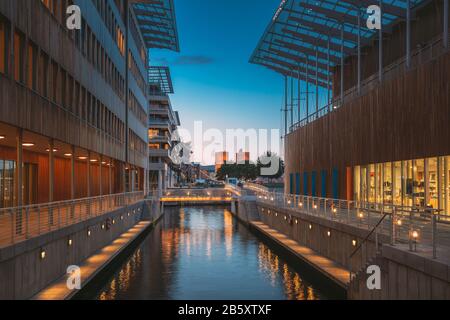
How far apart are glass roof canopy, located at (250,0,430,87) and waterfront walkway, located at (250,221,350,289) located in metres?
14.2

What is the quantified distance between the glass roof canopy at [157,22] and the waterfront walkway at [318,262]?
28.6 metres

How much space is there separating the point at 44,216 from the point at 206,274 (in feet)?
27.1

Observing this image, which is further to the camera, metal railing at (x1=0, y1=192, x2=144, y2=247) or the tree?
the tree

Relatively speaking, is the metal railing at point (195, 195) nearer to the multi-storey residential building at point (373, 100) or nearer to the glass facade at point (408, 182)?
the multi-storey residential building at point (373, 100)

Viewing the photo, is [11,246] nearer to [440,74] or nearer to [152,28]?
[440,74]

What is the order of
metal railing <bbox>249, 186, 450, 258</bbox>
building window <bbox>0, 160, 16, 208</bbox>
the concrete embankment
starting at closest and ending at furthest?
metal railing <bbox>249, 186, 450, 258</bbox>
the concrete embankment
building window <bbox>0, 160, 16, 208</bbox>

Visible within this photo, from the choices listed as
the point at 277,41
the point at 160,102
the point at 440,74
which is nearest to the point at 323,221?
the point at 440,74

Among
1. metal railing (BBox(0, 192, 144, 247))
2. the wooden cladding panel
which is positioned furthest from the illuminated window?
the wooden cladding panel

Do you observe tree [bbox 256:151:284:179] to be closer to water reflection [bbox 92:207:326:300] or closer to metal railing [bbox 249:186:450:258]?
water reflection [bbox 92:207:326:300]

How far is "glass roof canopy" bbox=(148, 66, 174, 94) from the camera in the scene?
10512 centimetres

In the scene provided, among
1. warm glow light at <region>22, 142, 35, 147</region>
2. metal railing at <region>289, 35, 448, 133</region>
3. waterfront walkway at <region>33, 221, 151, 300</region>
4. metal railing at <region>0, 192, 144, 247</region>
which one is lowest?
waterfront walkway at <region>33, 221, 151, 300</region>

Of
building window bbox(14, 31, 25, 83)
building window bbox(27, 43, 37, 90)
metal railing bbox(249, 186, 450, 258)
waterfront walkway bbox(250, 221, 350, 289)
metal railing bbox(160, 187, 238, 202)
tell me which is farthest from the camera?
metal railing bbox(160, 187, 238, 202)

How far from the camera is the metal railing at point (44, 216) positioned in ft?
51.4

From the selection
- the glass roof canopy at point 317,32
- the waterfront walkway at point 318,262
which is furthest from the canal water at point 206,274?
the glass roof canopy at point 317,32
